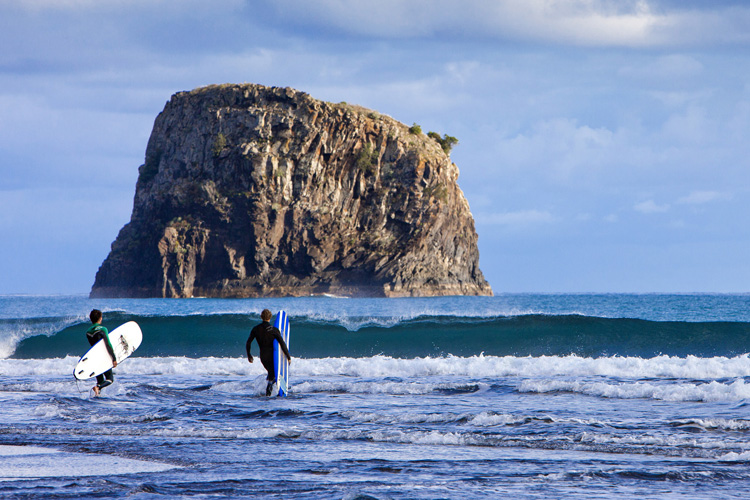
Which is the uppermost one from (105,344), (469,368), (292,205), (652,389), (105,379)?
(292,205)

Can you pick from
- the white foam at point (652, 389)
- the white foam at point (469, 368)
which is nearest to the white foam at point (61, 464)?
the white foam at point (652, 389)

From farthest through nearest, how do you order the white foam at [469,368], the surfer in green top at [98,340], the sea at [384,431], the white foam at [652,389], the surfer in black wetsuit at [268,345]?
the white foam at [469,368], the surfer in green top at [98,340], the surfer in black wetsuit at [268,345], the white foam at [652,389], the sea at [384,431]

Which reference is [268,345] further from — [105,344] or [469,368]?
[469,368]

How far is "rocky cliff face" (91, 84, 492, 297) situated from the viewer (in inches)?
3917

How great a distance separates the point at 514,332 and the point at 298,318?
7.80 meters

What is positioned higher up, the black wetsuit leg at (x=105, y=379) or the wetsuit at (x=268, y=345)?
the wetsuit at (x=268, y=345)

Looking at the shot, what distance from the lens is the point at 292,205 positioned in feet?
330

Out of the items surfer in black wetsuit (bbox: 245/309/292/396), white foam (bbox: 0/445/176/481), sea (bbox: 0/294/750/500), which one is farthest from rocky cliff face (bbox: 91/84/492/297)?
white foam (bbox: 0/445/176/481)

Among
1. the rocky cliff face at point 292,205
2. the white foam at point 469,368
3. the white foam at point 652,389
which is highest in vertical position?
the rocky cliff face at point 292,205

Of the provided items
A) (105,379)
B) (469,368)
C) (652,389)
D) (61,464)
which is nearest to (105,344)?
(105,379)

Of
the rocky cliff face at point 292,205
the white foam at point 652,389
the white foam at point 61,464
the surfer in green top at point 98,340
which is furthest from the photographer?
→ the rocky cliff face at point 292,205

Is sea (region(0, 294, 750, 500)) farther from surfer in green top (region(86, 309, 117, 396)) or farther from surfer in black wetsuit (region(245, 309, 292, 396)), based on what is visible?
surfer in black wetsuit (region(245, 309, 292, 396))

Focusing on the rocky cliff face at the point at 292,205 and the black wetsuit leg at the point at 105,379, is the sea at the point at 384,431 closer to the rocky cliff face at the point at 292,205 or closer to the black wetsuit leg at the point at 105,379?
the black wetsuit leg at the point at 105,379

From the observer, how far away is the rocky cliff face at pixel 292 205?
99500 mm
